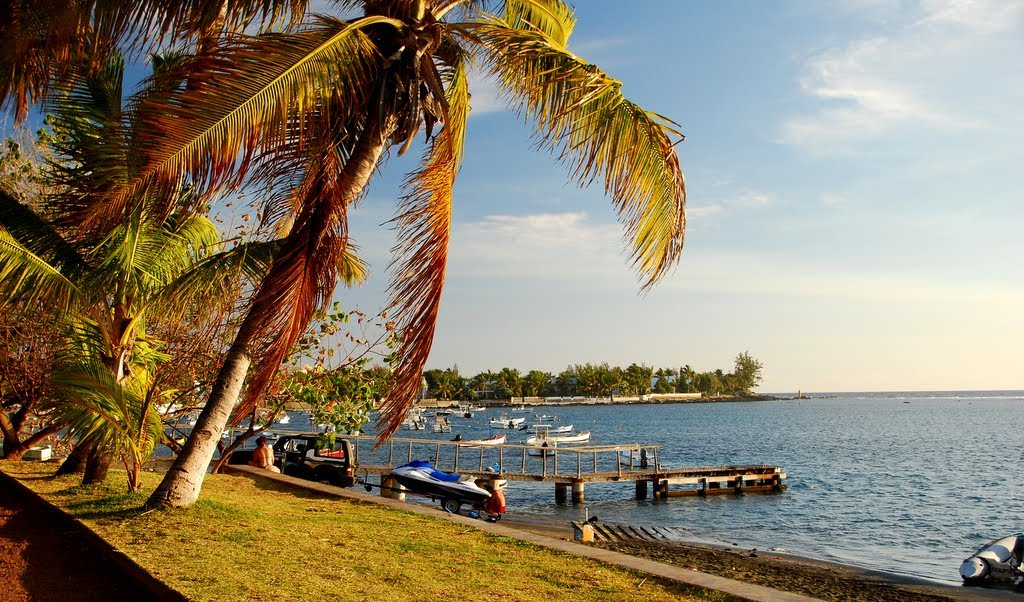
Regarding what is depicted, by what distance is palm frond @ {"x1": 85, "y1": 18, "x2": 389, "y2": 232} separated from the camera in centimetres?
651

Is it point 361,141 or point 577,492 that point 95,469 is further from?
point 577,492

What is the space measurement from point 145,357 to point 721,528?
72.4ft

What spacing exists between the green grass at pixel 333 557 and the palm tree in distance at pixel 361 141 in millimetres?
1043

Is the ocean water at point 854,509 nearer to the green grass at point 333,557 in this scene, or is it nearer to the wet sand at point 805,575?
the wet sand at point 805,575

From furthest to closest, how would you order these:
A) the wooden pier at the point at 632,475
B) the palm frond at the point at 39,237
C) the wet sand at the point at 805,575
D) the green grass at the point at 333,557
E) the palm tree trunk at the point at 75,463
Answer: the wooden pier at the point at 632,475 < the wet sand at the point at 805,575 < the palm tree trunk at the point at 75,463 < the palm frond at the point at 39,237 < the green grass at the point at 333,557

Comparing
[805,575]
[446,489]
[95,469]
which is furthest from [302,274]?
[805,575]

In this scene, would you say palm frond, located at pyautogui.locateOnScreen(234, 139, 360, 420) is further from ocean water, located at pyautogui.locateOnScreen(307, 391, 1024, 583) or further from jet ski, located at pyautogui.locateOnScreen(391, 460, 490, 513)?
ocean water, located at pyautogui.locateOnScreen(307, 391, 1024, 583)

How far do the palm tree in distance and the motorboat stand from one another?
14173 millimetres

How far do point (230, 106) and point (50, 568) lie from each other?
16.7ft

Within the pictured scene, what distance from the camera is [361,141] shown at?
880 cm

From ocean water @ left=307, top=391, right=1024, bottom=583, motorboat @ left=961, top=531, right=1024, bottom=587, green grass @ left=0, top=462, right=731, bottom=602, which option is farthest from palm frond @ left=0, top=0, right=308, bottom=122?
ocean water @ left=307, top=391, right=1024, bottom=583

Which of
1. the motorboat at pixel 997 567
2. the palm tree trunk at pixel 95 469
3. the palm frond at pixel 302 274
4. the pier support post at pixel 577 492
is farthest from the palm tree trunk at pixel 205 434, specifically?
the pier support post at pixel 577 492

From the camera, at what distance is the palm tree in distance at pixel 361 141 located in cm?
693

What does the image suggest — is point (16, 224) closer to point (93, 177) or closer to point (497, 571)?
point (93, 177)
